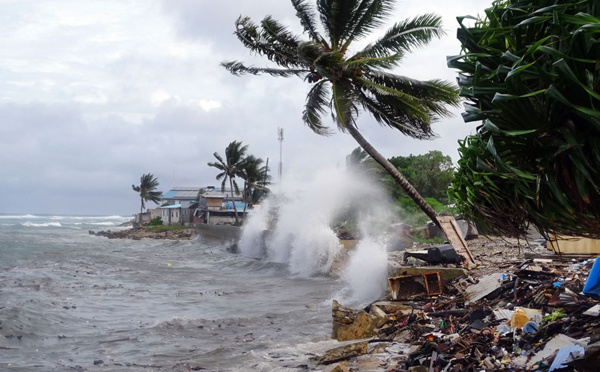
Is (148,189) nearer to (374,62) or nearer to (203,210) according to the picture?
(203,210)

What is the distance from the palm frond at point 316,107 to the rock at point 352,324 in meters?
6.62

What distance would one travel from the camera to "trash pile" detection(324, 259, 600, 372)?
5.35 metres

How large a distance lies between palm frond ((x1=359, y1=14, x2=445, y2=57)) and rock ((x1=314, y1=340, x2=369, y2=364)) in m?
8.29

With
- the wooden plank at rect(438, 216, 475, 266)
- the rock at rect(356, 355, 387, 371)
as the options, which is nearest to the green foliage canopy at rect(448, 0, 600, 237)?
the rock at rect(356, 355, 387, 371)

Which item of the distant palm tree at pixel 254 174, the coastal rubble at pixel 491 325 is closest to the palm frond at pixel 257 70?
the coastal rubble at pixel 491 325

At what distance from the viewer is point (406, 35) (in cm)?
1349

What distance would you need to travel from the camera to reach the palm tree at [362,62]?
42.4ft

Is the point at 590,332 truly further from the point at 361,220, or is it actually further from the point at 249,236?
the point at 249,236

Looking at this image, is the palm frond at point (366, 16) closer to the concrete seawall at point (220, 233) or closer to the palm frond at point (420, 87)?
the palm frond at point (420, 87)

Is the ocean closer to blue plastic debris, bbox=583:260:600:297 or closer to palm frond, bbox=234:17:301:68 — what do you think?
blue plastic debris, bbox=583:260:600:297

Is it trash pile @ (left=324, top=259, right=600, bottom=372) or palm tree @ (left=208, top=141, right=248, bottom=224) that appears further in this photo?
palm tree @ (left=208, top=141, right=248, bottom=224)

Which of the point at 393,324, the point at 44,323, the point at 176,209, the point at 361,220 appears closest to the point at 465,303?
the point at 393,324

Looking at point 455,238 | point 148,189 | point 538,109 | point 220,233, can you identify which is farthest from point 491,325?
point 148,189

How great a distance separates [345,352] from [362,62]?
25.0ft
